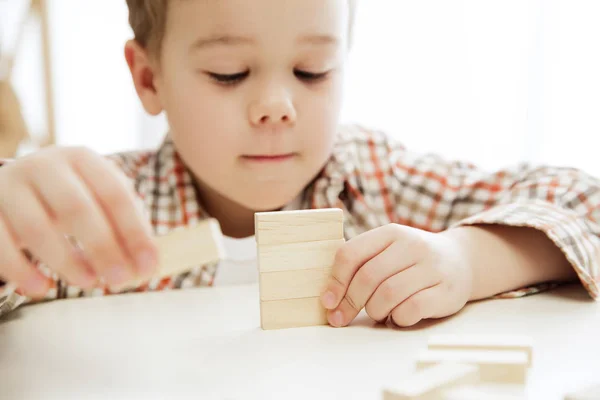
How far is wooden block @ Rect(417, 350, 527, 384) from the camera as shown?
0.44 metres

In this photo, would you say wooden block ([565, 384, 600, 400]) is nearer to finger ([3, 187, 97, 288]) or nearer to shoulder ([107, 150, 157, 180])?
finger ([3, 187, 97, 288])

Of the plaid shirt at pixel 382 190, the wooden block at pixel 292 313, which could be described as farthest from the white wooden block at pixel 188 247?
the plaid shirt at pixel 382 190

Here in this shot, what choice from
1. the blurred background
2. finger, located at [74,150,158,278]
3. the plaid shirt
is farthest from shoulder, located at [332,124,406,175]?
finger, located at [74,150,158,278]

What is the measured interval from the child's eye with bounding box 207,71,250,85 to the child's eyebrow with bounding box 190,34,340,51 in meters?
0.04

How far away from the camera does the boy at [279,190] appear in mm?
478

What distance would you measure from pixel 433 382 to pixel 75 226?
0.26 m

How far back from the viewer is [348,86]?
5.09 ft

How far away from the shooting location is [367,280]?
0.61 metres

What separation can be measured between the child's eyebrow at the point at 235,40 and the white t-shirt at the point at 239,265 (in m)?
0.30

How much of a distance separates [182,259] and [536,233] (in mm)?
460

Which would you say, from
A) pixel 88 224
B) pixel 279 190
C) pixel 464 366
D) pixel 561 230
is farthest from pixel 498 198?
pixel 88 224

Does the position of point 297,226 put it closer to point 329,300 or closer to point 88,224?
point 329,300

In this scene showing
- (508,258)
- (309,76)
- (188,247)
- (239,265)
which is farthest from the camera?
(239,265)

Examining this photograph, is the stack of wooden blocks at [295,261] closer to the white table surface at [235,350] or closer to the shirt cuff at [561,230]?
the white table surface at [235,350]
